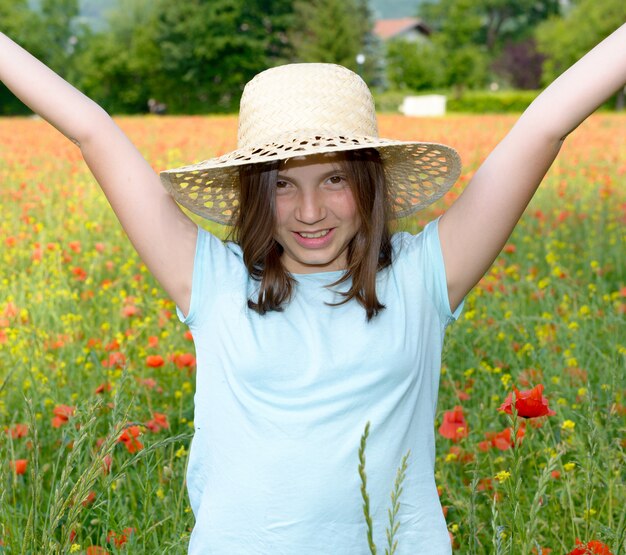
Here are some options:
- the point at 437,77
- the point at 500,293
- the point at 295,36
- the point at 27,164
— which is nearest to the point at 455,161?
the point at 500,293

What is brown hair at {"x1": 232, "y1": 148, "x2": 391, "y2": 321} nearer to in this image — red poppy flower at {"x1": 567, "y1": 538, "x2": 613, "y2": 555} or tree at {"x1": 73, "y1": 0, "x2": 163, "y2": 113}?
red poppy flower at {"x1": 567, "y1": 538, "x2": 613, "y2": 555}

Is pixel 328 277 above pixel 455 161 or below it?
below

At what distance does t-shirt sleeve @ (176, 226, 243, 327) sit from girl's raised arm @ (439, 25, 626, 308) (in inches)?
15.3

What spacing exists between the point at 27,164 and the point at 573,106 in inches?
290

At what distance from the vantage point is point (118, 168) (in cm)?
162

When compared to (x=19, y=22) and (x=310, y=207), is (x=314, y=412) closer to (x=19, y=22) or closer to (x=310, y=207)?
(x=310, y=207)

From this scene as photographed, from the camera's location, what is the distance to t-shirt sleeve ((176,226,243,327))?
Result: 1621mm

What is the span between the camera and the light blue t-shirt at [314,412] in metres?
1.48

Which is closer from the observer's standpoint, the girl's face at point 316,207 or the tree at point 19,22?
the girl's face at point 316,207

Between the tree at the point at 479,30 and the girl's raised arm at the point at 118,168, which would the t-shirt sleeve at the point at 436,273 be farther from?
the tree at the point at 479,30

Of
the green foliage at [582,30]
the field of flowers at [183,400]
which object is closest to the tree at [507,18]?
the green foliage at [582,30]

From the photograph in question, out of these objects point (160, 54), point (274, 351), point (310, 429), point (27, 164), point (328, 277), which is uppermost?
point (160, 54)

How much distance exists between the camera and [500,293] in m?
3.70

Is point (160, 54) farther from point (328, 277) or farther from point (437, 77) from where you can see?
point (328, 277)
